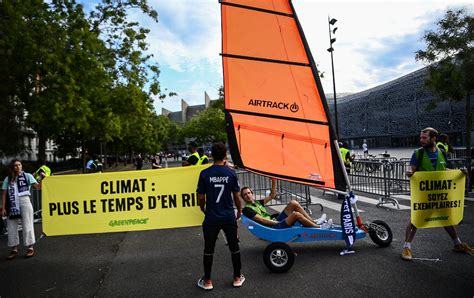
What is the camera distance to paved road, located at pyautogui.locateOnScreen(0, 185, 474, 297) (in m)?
4.12

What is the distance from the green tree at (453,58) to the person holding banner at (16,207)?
15259mm

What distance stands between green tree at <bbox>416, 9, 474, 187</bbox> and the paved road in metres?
9.78

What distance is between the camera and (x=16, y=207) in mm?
5969

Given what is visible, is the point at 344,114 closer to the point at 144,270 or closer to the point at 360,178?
the point at 360,178

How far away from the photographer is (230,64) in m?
4.81

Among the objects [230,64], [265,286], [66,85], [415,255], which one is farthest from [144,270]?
[66,85]

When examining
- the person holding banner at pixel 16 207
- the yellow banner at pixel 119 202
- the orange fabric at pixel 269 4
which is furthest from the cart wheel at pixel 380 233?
the person holding banner at pixel 16 207

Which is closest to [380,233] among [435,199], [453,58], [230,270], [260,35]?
[435,199]

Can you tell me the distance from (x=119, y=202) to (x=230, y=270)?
2340 millimetres

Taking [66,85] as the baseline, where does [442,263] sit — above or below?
below

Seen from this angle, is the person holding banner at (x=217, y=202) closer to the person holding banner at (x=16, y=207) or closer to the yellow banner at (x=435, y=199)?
the yellow banner at (x=435, y=199)

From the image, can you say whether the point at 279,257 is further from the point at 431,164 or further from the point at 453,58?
the point at 453,58

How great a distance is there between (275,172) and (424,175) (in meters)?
2.46

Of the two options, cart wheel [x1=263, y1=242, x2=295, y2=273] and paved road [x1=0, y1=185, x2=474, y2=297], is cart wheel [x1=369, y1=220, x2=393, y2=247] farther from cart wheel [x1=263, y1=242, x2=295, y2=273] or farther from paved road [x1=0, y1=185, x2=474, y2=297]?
cart wheel [x1=263, y1=242, x2=295, y2=273]
